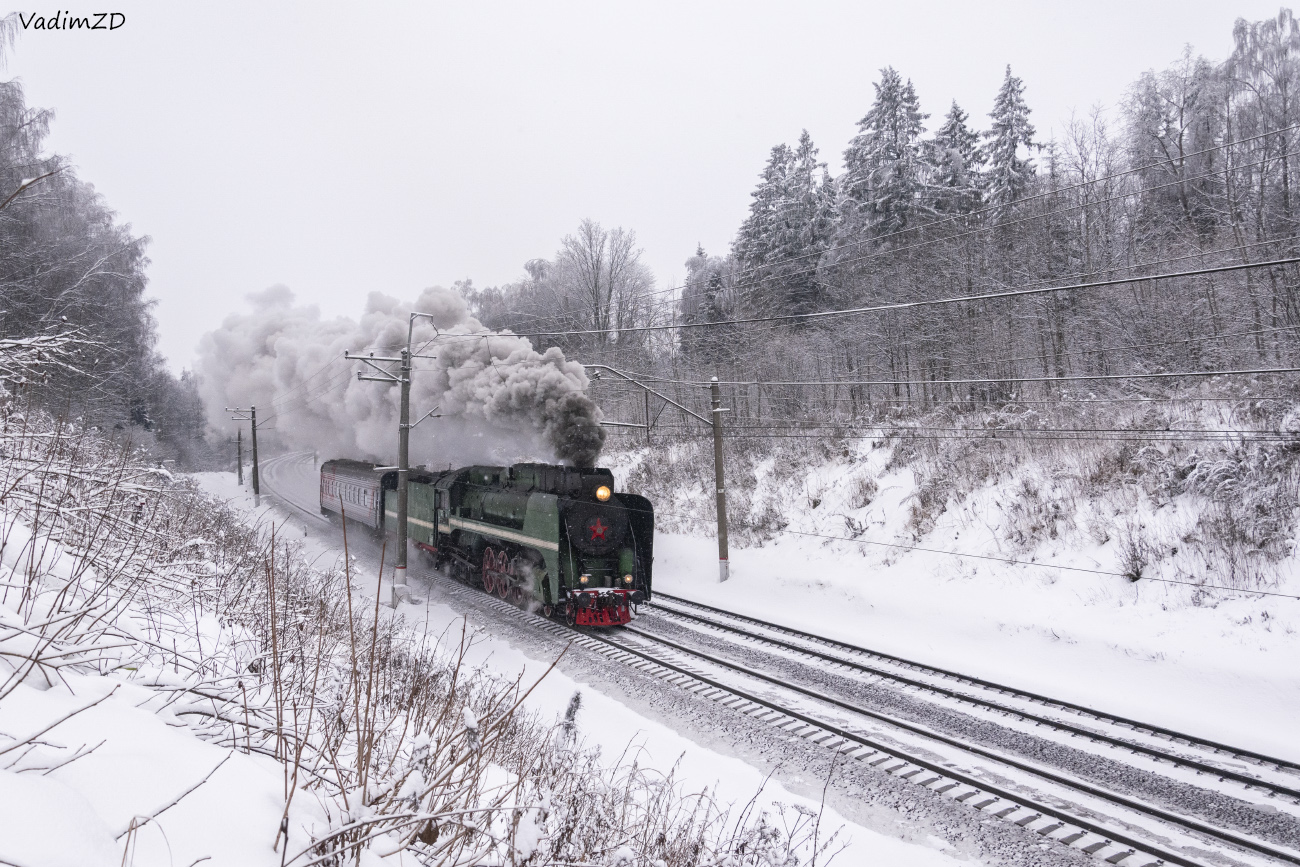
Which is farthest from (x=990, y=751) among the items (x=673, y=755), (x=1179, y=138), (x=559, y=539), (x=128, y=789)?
(x=1179, y=138)

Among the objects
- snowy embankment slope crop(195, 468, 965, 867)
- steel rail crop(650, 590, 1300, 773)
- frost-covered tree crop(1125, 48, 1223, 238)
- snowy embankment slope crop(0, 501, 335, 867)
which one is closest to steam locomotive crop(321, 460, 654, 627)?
snowy embankment slope crop(195, 468, 965, 867)

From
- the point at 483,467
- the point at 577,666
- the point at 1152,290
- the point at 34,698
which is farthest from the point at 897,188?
the point at 34,698

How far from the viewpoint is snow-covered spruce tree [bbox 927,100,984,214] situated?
93.0ft

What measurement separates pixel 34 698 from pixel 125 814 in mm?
915

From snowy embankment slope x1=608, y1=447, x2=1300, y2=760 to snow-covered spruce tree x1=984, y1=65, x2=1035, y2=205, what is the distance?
610 inches

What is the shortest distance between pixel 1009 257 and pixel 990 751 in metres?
19.9

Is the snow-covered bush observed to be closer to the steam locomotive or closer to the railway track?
the railway track

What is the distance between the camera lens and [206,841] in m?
2.04

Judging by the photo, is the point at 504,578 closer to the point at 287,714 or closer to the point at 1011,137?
the point at 287,714

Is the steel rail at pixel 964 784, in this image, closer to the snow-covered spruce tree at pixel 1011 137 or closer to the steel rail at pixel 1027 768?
the steel rail at pixel 1027 768

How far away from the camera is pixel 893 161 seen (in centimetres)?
2919

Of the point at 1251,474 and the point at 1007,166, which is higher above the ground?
the point at 1007,166

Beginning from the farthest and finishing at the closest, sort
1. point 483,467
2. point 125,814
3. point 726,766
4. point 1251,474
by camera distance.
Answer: point 483,467, point 1251,474, point 726,766, point 125,814

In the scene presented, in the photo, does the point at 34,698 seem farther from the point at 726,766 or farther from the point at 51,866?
the point at 726,766
